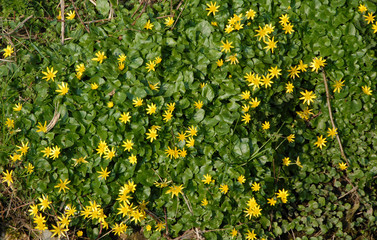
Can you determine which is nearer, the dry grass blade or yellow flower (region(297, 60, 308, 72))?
the dry grass blade

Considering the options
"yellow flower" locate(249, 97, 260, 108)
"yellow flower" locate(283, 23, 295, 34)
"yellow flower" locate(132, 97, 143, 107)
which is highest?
"yellow flower" locate(283, 23, 295, 34)

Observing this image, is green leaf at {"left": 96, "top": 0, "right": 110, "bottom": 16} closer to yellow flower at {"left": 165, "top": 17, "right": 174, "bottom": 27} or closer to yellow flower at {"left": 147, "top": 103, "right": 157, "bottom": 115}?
yellow flower at {"left": 165, "top": 17, "right": 174, "bottom": 27}

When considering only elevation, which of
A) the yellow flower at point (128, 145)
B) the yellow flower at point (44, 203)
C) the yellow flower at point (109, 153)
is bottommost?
the yellow flower at point (44, 203)

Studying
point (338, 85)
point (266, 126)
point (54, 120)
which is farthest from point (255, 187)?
point (54, 120)

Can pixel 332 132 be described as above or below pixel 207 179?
above

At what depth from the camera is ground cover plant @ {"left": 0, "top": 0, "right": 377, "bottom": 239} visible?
2.65 meters

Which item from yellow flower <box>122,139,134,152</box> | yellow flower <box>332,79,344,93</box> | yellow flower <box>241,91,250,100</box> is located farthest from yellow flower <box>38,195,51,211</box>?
yellow flower <box>332,79,344,93</box>

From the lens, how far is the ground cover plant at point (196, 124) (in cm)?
265

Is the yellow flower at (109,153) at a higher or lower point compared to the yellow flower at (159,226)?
higher

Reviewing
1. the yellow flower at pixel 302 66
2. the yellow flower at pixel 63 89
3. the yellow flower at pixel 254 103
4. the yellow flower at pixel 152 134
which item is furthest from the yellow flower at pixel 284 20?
the yellow flower at pixel 63 89

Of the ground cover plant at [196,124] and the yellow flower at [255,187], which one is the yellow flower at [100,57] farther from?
the yellow flower at [255,187]

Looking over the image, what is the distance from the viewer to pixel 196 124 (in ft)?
9.02

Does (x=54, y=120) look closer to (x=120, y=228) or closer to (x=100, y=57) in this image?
(x=100, y=57)

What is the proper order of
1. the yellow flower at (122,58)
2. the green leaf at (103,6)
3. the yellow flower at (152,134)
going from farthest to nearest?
the green leaf at (103,6) → the yellow flower at (122,58) → the yellow flower at (152,134)
